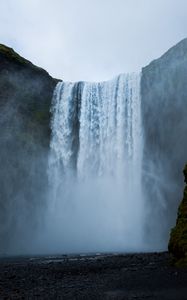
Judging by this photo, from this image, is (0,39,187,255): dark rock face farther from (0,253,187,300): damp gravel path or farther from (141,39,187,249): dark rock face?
(0,253,187,300): damp gravel path

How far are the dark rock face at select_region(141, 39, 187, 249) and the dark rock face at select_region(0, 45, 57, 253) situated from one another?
11.8m

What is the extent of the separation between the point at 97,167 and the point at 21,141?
8.86m

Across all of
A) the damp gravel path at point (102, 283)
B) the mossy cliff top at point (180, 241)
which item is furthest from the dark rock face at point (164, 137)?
the damp gravel path at point (102, 283)

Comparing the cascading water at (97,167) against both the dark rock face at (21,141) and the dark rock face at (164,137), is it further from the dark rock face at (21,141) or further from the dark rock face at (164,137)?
the dark rock face at (21,141)

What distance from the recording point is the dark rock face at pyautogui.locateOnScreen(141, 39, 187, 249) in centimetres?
4338

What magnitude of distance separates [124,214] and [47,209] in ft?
27.5

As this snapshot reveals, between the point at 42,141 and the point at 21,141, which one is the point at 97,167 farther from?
the point at 21,141

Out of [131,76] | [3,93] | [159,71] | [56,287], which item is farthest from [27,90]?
[56,287]

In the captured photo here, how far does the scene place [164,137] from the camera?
45.3 m

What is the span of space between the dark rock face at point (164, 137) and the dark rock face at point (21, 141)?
38.7 ft

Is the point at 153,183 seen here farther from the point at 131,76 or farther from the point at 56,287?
the point at 56,287

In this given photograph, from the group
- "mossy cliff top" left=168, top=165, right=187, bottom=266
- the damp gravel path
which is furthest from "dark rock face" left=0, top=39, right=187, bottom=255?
the damp gravel path

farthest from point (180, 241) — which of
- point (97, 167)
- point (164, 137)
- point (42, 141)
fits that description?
point (42, 141)

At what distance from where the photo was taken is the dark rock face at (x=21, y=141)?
47.0 metres
